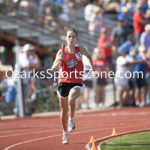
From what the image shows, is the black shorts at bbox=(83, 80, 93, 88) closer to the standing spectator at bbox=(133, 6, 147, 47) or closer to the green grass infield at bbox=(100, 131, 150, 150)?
the standing spectator at bbox=(133, 6, 147, 47)

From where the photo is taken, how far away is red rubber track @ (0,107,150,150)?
10461 millimetres

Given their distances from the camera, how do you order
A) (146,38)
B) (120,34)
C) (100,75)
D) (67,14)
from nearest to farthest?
(100,75)
(146,38)
(120,34)
(67,14)

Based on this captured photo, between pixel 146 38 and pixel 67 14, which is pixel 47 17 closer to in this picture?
pixel 67 14

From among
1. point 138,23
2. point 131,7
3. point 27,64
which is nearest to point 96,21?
point 131,7

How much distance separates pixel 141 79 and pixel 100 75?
1353mm

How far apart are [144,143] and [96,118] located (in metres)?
6.19

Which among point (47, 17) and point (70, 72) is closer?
point (70, 72)

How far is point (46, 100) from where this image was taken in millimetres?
18547

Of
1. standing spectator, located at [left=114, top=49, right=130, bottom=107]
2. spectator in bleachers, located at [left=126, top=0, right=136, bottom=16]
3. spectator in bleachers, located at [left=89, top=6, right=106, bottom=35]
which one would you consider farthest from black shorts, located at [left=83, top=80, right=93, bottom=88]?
spectator in bleachers, located at [left=126, top=0, right=136, bottom=16]

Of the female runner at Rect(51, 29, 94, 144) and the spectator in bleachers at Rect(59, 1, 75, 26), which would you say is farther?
the spectator in bleachers at Rect(59, 1, 75, 26)

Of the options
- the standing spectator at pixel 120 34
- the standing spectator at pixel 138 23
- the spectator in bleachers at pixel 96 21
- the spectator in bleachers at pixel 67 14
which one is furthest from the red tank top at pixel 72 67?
the spectator in bleachers at pixel 67 14

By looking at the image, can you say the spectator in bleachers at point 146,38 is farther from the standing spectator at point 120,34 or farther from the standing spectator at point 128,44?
the standing spectator at point 120,34

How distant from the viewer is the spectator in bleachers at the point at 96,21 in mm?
21859

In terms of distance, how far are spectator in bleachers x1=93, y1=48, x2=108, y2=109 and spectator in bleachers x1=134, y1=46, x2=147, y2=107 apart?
1.03 meters
